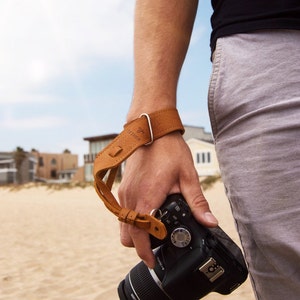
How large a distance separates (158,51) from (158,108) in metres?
0.15

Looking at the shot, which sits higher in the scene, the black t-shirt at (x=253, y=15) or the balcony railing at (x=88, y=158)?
the balcony railing at (x=88, y=158)

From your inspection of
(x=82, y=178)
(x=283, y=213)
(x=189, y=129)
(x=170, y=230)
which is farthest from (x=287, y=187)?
(x=82, y=178)

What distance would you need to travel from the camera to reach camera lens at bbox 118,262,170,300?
1.25 metres

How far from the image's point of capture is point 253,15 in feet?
3.30

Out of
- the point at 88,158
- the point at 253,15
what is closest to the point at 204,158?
the point at 88,158

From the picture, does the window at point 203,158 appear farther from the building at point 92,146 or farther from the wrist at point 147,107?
the wrist at point 147,107

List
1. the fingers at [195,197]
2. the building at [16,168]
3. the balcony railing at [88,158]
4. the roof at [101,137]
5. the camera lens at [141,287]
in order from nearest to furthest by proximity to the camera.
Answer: the fingers at [195,197] < the camera lens at [141,287] < the roof at [101,137] < the balcony railing at [88,158] < the building at [16,168]

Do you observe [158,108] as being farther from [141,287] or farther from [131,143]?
[141,287]

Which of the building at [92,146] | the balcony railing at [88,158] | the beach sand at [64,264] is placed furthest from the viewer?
the balcony railing at [88,158]

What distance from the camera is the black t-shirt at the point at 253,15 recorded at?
97 cm

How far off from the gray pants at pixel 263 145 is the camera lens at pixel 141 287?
0.31m

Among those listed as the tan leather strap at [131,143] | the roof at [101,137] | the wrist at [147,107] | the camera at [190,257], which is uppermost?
the roof at [101,137]

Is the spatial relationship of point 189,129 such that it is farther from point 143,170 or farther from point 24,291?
point 143,170

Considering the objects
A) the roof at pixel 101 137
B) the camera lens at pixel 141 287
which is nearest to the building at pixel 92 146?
the roof at pixel 101 137
